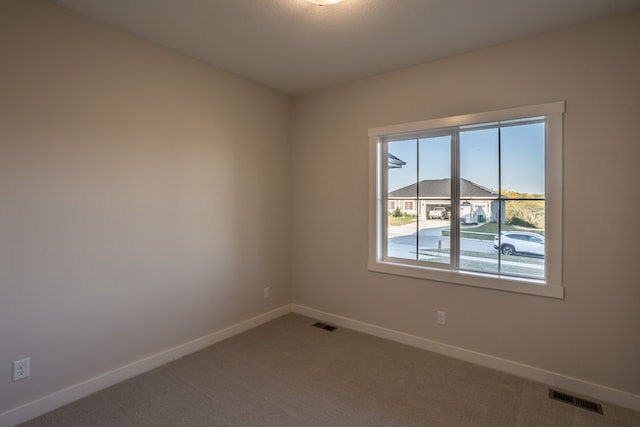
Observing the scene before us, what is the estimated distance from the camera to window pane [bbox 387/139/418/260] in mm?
3193

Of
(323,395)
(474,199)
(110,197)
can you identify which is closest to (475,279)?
(474,199)

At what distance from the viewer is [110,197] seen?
2.39 metres

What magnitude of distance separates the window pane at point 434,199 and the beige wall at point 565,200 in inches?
11.1

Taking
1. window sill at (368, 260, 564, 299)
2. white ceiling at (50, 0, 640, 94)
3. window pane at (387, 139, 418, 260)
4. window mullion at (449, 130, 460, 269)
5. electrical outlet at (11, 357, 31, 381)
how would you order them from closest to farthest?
electrical outlet at (11, 357, 31, 381), white ceiling at (50, 0, 640, 94), window sill at (368, 260, 564, 299), window mullion at (449, 130, 460, 269), window pane at (387, 139, 418, 260)

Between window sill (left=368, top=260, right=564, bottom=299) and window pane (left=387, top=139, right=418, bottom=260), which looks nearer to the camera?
window sill (left=368, top=260, right=564, bottom=299)

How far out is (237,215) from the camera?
3363 millimetres

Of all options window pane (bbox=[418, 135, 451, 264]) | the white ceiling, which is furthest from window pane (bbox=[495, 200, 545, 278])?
the white ceiling

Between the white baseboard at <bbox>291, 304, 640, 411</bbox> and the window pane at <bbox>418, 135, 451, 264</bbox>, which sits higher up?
the window pane at <bbox>418, 135, 451, 264</bbox>

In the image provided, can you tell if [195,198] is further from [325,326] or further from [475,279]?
[475,279]

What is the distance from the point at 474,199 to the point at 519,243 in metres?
0.50

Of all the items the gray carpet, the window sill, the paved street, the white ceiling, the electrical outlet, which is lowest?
the gray carpet

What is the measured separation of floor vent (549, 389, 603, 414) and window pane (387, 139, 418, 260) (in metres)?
1.44

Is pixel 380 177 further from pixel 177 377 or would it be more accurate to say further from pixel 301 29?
pixel 177 377

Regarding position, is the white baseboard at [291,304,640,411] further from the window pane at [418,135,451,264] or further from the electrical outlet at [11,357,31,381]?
the electrical outlet at [11,357,31,381]
